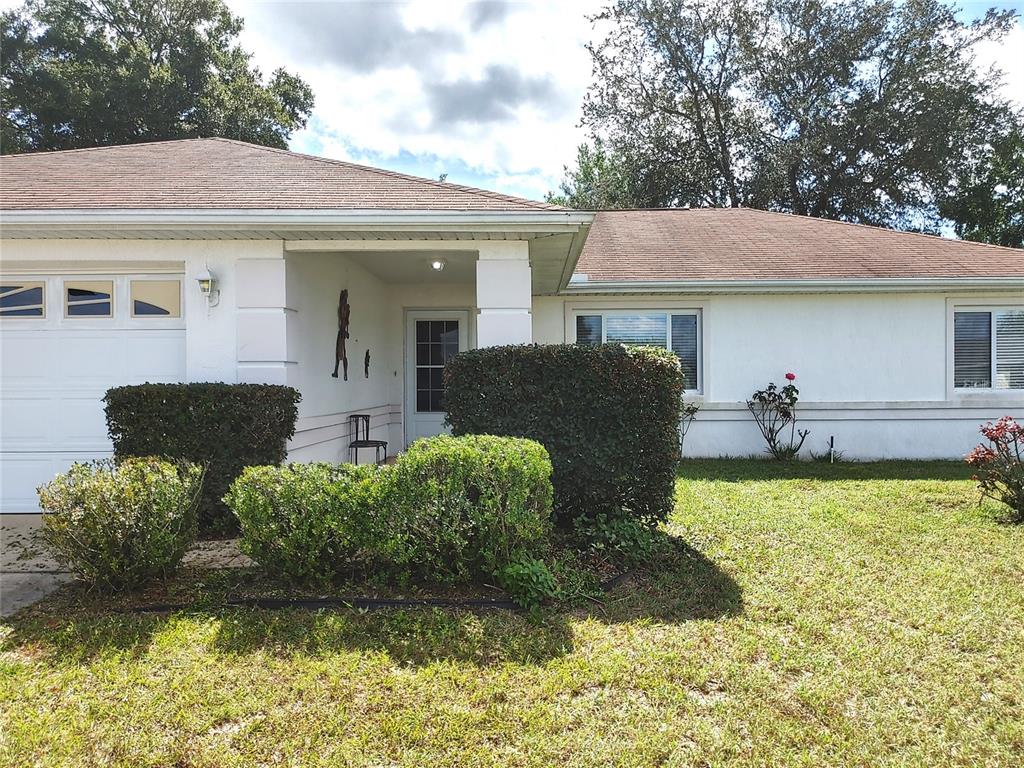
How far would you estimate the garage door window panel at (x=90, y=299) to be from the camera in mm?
6523

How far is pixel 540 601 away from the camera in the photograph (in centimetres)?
402

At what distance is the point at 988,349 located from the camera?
1011 centimetres

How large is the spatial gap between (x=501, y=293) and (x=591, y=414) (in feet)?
6.05

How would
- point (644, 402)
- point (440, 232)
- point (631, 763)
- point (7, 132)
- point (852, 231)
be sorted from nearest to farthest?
point (631, 763), point (644, 402), point (440, 232), point (852, 231), point (7, 132)

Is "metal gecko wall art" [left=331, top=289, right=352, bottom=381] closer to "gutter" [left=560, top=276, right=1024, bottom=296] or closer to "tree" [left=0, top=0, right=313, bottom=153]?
"gutter" [left=560, top=276, right=1024, bottom=296]

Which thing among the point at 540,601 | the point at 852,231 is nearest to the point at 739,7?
the point at 852,231

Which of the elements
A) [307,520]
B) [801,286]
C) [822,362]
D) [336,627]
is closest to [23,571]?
[307,520]

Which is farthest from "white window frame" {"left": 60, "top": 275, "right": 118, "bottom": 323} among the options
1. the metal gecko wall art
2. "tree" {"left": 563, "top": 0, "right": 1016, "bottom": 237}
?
"tree" {"left": 563, "top": 0, "right": 1016, "bottom": 237}

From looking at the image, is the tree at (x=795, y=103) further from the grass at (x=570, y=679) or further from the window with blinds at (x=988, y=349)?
the grass at (x=570, y=679)

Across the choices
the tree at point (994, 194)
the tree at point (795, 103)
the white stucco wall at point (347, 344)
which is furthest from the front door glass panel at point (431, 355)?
the tree at point (994, 194)

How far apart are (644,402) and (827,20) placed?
2458 cm

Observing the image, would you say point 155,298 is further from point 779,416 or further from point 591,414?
point 779,416

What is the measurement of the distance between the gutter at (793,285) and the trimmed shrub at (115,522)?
690cm

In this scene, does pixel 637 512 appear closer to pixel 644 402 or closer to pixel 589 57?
pixel 644 402
